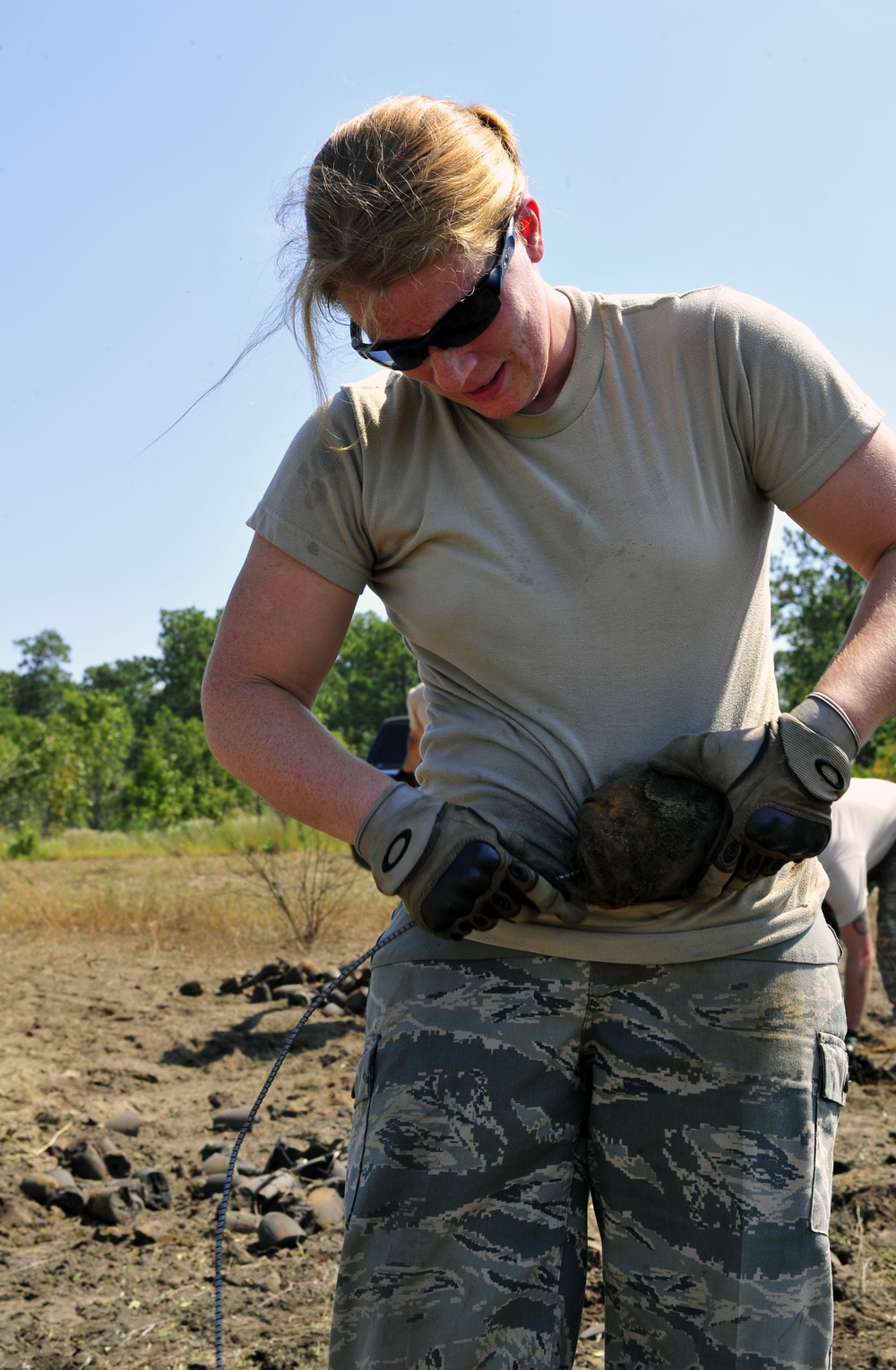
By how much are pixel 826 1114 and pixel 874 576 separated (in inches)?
30.8

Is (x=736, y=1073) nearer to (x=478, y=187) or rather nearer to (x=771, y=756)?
(x=771, y=756)

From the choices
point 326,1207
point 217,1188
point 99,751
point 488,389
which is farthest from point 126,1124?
point 99,751

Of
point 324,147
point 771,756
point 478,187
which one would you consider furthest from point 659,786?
point 324,147

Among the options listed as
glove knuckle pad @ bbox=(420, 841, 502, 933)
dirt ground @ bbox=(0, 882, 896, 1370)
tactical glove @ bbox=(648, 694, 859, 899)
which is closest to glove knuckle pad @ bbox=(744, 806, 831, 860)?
tactical glove @ bbox=(648, 694, 859, 899)

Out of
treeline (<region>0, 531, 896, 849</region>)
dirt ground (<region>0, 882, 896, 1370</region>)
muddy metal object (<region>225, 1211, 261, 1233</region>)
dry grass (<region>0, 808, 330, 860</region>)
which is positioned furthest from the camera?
treeline (<region>0, 531, 896, 849</region>)

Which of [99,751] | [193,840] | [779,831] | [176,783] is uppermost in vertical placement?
[99,751]

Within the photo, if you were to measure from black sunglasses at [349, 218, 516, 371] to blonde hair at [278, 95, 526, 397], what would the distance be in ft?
0.10

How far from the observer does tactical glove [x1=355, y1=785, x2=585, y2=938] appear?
1.60m

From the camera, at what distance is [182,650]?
68.6 meters

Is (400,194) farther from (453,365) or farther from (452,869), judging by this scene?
(452,869)

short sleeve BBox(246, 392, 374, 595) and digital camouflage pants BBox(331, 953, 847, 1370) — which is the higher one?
short sleeve BBox(246, 392, 374, 595)

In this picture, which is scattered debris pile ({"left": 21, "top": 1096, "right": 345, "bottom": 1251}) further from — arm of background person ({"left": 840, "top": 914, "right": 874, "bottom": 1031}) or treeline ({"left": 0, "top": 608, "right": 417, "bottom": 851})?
treeline ({"left": 0, "top": 608, "right": 417, "bottom": 851})

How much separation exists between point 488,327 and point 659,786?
2.27 feet

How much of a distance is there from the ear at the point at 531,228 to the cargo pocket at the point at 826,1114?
123 cm
